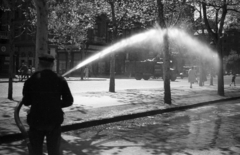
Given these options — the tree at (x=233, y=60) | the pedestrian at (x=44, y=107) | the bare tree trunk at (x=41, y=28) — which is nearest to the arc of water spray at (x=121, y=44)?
the bare tree trunk at (x=41, y=28)

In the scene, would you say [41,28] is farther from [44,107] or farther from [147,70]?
[147,70]

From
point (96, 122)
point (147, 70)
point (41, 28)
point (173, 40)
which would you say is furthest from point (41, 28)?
point (147, 70)

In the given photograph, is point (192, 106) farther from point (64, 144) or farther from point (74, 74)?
point (74, 74)

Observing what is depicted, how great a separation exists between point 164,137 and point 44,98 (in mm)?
3920

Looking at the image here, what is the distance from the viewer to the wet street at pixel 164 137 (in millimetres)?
5480

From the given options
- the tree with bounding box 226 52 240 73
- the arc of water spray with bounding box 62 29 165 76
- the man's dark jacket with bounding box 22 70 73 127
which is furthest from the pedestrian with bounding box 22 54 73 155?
the tree with bounding box 226 52 240 73

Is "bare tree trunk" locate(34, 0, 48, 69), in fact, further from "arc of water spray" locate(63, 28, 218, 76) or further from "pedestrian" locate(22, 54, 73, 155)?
"arc of water spray" locate(63, 28, 218, 76)

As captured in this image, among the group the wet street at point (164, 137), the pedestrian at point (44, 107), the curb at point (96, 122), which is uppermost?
the pedestrian at point (44, 107)

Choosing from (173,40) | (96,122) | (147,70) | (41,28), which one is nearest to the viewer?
(41,28)

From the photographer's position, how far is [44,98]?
3.38 m

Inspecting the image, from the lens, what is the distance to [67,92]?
11.7 ft

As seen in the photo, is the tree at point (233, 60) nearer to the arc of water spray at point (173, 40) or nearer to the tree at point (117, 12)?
the arc of water spray at point (173, 40)

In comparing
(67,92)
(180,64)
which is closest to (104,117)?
(67,92)

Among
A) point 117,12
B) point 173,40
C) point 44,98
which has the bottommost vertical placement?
point 44,98
